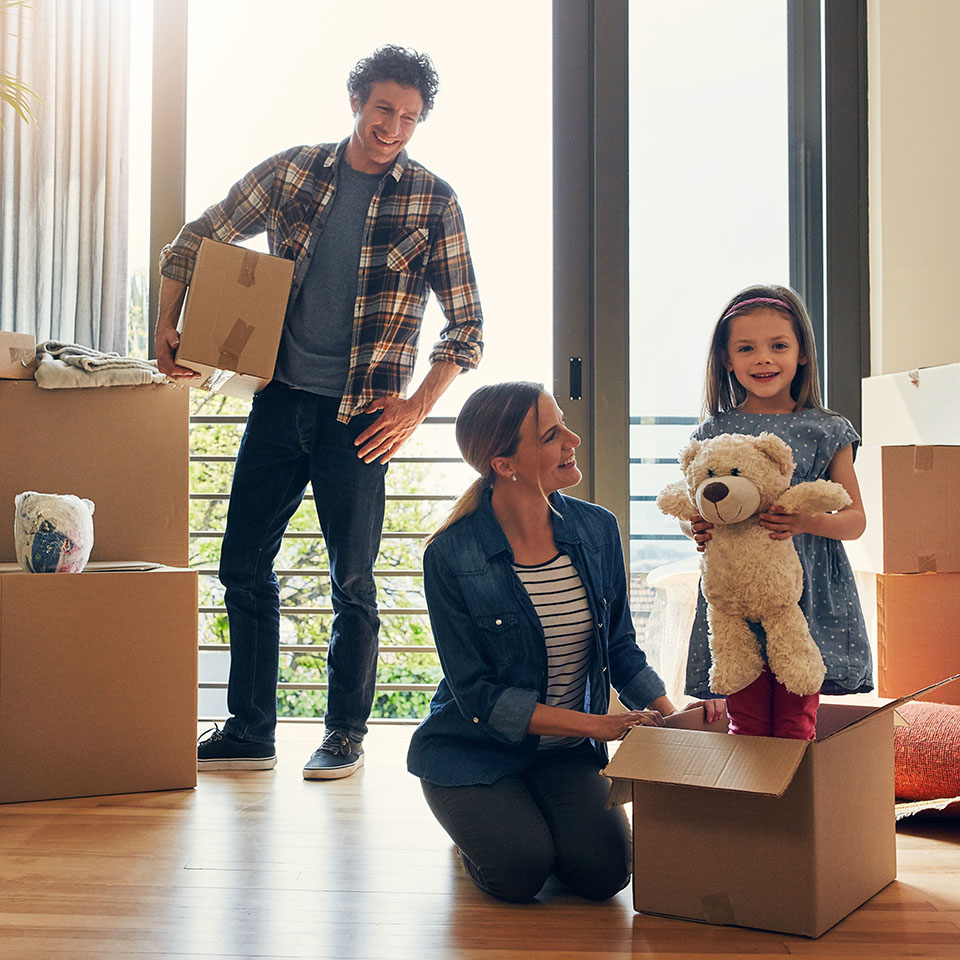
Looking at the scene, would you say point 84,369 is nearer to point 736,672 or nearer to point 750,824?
point 736,672

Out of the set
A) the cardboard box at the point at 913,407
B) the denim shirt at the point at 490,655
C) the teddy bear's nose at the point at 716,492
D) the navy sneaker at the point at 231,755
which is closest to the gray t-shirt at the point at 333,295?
the denim shirt at the point at 490,655

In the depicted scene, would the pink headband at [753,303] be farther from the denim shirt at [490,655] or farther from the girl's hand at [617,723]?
the girl's hand at [617,723]

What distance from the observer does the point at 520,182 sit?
2.74 m

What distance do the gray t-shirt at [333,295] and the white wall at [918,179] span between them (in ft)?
4.42

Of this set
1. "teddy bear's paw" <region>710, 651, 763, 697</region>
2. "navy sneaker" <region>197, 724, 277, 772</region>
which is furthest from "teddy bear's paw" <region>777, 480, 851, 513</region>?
"navy sneaker" <region>197, 724, 277, 772</region>

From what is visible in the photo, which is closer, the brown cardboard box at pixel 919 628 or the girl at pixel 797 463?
the girl at pixel 797 463

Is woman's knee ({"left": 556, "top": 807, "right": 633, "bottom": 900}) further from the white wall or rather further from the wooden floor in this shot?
the white wall

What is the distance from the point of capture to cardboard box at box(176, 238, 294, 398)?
2035mm

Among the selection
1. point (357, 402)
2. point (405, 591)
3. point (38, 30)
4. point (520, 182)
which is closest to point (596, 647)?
point (357, 402)

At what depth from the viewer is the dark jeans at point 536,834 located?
148 centimetres

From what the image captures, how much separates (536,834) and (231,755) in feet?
3.27

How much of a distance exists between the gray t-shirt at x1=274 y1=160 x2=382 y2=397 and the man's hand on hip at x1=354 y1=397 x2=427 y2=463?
12 centimetres

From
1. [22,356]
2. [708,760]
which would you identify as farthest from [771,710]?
[22,356]

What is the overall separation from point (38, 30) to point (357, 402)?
1375 millimetres
